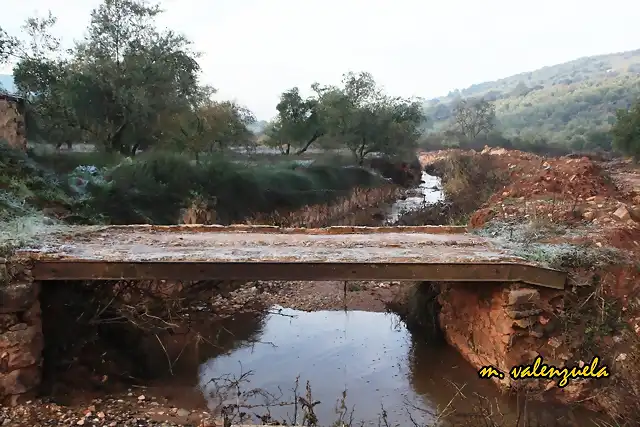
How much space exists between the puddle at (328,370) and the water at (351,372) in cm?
1

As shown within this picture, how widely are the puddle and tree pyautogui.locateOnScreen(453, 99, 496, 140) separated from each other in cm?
4893

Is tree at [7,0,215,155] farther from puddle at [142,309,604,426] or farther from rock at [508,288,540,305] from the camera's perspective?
rock at [508,288,540,305]

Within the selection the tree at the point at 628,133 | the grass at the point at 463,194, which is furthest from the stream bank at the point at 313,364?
the tree at the point at 628,133

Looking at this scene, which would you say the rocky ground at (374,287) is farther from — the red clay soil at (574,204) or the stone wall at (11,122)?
the stone wall at (11,122)

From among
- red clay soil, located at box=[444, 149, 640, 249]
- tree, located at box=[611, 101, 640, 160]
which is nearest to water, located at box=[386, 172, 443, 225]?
red clay soil, located at box=[444, 149, 640, 249]

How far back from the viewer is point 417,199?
72.0 ft

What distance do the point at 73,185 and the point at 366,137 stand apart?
15.7m

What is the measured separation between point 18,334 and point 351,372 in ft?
12.3

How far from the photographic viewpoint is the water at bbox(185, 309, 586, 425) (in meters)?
6.04

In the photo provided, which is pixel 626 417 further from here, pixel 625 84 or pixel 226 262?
pixel 625 84

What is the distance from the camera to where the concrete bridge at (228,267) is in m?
5.32

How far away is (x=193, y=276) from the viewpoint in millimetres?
5707

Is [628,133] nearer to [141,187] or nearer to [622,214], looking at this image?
[622,214]

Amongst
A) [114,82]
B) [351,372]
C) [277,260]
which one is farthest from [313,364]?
[114,82]
